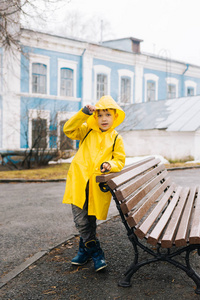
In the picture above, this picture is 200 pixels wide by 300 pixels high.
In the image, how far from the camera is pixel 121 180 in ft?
10.2

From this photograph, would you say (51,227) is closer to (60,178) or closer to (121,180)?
(121,180)

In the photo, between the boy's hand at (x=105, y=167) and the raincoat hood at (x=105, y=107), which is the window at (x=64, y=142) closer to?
the raincoat hood at (x=105, y=107)

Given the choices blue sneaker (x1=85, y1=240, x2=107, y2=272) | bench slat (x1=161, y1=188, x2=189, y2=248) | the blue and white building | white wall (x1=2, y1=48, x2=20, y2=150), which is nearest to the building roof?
the blue and white building

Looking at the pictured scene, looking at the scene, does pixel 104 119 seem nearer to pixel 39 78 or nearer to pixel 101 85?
pixel 39 78

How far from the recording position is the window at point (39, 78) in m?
21.6

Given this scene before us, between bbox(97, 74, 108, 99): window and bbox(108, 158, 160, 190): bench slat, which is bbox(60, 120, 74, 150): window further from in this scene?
bbox(108, 158, 160, 190): bench slat

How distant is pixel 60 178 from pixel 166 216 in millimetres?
8042

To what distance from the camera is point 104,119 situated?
11.1 ft

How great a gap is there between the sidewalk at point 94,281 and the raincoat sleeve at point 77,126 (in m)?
1.32

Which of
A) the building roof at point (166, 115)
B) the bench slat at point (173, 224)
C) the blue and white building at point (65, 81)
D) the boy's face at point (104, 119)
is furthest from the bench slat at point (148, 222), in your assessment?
the building roof at point (166, 115)

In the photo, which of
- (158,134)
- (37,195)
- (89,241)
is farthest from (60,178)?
(158,134)

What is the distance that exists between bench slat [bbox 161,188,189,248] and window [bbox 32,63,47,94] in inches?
727

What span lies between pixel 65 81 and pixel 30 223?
60.2ft

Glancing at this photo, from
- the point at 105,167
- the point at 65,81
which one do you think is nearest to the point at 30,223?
the point at 105,167
